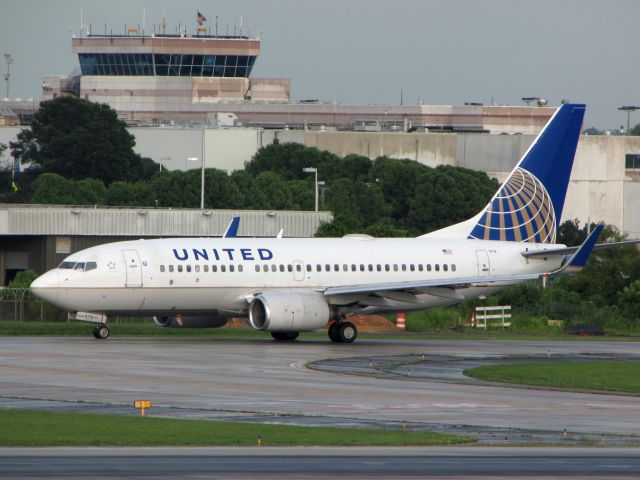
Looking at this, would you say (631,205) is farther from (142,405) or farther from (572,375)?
(142,405)

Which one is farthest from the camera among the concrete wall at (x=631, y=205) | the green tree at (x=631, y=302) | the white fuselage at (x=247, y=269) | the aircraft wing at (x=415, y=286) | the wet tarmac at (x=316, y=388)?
the concrete wall at (x=631, y=205)

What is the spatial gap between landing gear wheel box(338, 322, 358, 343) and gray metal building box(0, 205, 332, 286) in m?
36.7

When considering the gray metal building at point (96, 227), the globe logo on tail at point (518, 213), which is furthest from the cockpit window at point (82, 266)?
the gray metal building at point (96, 227)

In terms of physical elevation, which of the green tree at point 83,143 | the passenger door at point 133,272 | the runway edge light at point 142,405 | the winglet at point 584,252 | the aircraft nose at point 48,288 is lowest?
the runway edge light at point 142,405

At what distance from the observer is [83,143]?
529 feet

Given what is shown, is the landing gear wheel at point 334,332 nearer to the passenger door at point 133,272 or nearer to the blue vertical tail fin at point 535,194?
the passenger door at point 133,272

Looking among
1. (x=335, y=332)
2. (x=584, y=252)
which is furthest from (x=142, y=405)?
(x=584, y=252)

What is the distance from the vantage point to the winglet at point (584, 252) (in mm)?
55438

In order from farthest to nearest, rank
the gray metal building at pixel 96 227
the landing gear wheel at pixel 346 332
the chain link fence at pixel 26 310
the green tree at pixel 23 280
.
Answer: the gray metal building at pixel 96 227
the green tree at pixel 23 280
the chain link fence at pixel 26 310
the landing gear wheel at pixel 346 332

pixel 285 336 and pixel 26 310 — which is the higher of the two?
pixel 26 310

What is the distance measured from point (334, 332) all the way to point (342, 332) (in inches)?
14.2

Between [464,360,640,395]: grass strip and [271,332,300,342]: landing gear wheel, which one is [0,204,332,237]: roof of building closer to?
[271,332,300,342]: landing gear wheel

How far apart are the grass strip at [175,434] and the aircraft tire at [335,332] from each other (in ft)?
85.6

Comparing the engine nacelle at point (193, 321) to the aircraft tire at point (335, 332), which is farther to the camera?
the engine nacelle at point (193, 321)
